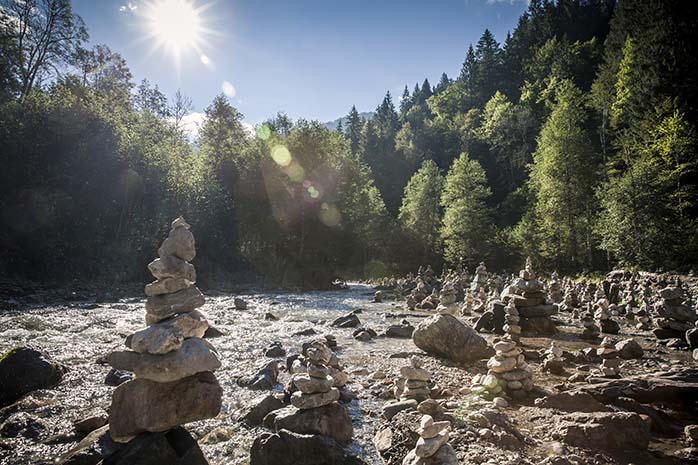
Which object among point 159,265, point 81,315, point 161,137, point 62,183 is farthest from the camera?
point 161,137

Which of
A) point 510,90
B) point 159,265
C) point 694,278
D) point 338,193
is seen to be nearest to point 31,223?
point 338,193

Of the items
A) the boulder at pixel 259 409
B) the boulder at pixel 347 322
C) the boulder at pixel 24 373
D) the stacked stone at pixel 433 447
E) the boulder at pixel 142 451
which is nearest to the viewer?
the stacked stone at pixel 433 447

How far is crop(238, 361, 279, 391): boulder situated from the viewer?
773 cm

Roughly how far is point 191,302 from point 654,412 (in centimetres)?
772

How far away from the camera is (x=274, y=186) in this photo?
39188mm

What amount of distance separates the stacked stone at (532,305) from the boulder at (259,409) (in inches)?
454

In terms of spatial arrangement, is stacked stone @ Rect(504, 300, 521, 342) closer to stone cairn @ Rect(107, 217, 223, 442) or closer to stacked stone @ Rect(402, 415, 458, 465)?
stacked stone @ Rect(402, 415, 458, 465)

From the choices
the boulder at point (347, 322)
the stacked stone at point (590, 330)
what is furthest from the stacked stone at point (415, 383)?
the stacked stone at point (590, 330)

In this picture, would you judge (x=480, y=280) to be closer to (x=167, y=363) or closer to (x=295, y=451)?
(x=295, y=451)

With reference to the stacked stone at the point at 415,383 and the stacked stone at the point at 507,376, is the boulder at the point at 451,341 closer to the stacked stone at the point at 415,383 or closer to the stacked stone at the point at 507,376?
the stacked stone at the point at 507,376

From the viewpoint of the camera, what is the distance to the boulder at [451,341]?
1020 cm

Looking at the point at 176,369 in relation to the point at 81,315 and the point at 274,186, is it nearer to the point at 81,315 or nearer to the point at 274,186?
the point at 81,315

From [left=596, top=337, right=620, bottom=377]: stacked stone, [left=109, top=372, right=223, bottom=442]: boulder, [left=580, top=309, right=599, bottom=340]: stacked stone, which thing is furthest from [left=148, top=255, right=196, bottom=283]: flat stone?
[left=580, top=309, right=599, bottom=340]: stacked stone

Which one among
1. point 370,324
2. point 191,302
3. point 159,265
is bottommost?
point 370,324
